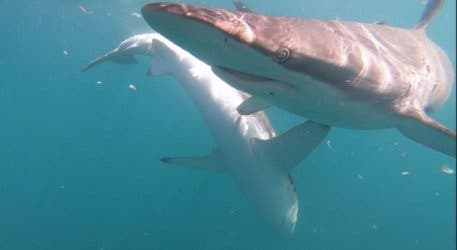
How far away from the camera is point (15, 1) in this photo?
3012 centimetres

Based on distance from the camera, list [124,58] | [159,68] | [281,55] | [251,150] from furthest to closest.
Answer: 1. [124,58]
2. [159,68]
3. [251,150]
4. [281,55]

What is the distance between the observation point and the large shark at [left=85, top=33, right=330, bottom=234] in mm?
6250

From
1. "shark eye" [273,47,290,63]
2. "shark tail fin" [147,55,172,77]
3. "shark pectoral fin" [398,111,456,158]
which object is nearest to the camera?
"shark eye" [273,47,290,63]

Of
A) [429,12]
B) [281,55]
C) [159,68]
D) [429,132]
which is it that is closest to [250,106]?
[429,132]

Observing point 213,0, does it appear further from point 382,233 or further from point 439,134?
point 439,134

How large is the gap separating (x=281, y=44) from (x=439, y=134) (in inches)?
91.0

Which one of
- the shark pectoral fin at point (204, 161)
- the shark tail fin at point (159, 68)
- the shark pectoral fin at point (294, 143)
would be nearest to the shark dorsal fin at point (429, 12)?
the shark pectoral fin at point (294, 143)

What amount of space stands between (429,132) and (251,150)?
2887 mm

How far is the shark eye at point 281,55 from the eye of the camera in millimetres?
2707

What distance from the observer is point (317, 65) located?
119 inches

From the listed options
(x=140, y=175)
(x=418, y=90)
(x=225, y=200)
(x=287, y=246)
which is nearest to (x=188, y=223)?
(x=225, y=200)

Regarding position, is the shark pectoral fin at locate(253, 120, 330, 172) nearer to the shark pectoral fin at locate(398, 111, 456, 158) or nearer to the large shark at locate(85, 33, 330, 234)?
the large shark at locate(85, 33, 330, 234)

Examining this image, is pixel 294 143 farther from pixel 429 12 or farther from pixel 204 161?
pixel 429 12

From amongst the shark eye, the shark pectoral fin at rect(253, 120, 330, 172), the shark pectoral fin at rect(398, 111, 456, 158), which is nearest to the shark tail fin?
the shark pectoral fin at rect(253, 120, 330, 172)
